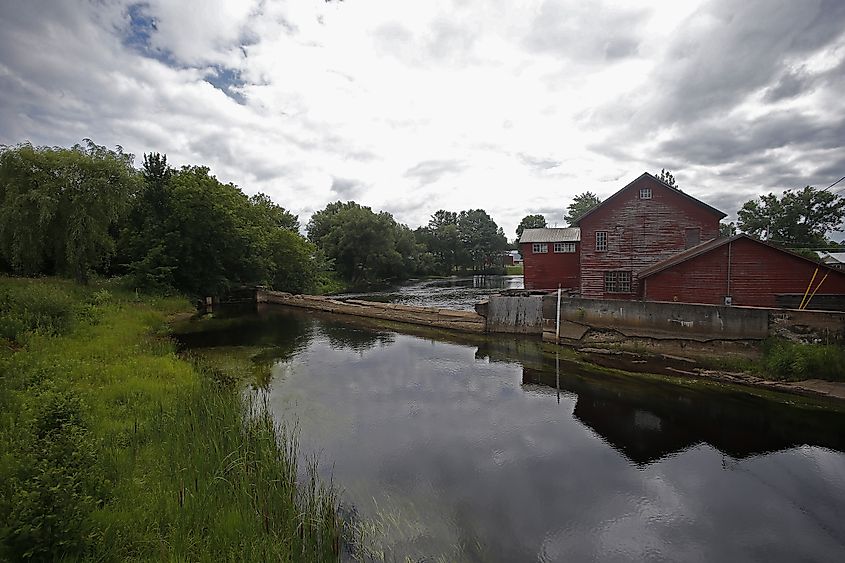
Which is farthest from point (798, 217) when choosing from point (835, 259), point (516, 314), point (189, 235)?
point (189, 235)

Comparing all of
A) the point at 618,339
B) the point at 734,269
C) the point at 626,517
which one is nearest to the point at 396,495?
the point at 626,517

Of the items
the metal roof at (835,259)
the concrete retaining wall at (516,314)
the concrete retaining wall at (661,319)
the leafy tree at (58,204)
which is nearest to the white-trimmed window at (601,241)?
the concrete retaining wall at (516,314)

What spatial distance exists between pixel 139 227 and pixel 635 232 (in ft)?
106

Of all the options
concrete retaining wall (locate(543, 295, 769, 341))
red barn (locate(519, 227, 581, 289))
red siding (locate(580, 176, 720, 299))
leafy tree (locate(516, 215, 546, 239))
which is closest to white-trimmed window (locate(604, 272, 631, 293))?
red siding (locate(580, 176, 720, 299))

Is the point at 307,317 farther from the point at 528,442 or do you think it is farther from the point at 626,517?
the point at 626,517

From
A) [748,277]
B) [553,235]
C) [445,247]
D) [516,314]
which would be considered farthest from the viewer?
[445,247]

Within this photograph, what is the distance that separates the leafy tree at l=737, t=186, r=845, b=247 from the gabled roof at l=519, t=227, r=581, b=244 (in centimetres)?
2863

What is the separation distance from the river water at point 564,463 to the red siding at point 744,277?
7.10m

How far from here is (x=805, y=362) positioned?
1340 cm

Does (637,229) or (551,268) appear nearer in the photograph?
(637,229)

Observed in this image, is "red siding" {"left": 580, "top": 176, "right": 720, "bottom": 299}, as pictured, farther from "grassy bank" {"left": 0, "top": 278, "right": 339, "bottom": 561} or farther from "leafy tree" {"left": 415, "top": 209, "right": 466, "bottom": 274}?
"leafy tree" {"left": 415, "top": 209, "right": 466, "bottom": 274}

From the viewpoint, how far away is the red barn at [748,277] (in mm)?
16969

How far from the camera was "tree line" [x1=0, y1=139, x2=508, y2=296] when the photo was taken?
2161 cm

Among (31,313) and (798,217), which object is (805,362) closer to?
(31,313)
